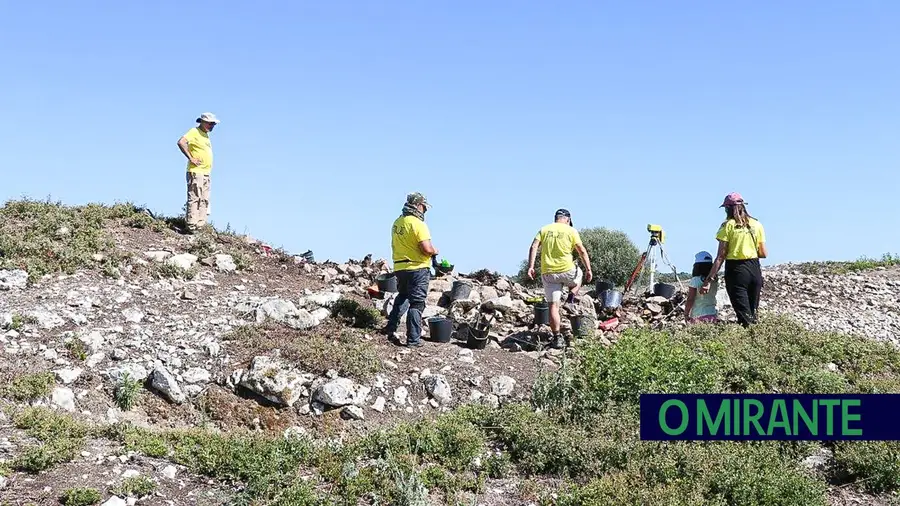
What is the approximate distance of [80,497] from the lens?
5.45 meters

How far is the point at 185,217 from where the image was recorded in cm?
1340

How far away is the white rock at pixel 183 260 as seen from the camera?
1151 cm

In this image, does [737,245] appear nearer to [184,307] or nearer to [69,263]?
[184,307]

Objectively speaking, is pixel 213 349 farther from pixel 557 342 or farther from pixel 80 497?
pixel 557 342

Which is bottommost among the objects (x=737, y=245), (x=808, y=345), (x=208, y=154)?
(x=808, y=345)

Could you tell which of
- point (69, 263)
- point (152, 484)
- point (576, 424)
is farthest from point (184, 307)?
point (576, 424)

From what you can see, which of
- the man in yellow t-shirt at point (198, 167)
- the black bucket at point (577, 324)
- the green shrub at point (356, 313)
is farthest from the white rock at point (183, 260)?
the black bucket at point (577, 324)

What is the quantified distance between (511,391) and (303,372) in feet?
7.44

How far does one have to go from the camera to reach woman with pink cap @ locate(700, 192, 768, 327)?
404 inches

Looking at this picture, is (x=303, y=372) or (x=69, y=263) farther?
(x=69, y=263)

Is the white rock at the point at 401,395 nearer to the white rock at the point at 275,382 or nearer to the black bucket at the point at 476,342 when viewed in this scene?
the white rock at the point at 275,382

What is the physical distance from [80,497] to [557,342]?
596 centimetres

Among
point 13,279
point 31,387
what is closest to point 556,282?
point 31,387

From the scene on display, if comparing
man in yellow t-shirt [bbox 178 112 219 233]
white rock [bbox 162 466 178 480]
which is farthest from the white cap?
white rock [bbox 162 466 178 480]
